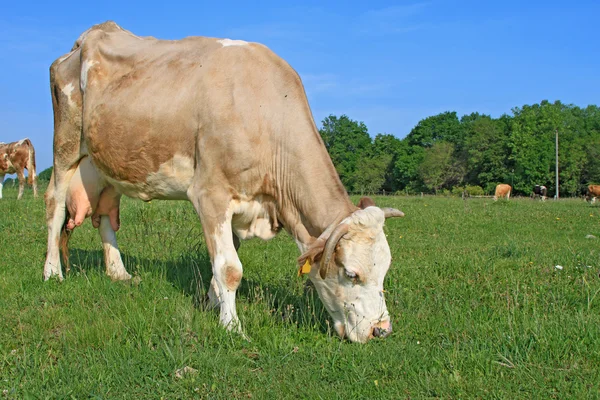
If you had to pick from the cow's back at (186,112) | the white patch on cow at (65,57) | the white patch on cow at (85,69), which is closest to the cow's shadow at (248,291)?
the cow's back at (186,112)

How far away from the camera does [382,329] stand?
4484 millimetres

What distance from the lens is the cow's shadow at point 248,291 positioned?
5.06m

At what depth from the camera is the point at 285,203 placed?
17.2ft

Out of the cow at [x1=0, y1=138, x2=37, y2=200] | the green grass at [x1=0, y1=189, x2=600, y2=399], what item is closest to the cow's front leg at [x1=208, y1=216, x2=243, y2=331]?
the green grass at [x1=0, y1=189, x2=600, y2=399]

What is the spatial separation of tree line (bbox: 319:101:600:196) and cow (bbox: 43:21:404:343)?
5582cm

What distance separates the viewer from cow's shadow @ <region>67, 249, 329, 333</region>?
5.06 metres

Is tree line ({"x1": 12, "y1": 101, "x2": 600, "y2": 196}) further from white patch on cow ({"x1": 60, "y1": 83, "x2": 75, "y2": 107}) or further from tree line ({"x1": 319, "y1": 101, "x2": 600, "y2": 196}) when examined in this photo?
white patch on cow ({"x1": 60, "y1": 83, "x2": 75, "y2": 107})

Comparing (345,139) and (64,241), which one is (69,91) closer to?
(64,241)

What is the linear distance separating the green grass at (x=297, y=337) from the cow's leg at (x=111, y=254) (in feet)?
1.07

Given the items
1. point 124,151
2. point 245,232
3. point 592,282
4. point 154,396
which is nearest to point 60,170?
point 124,151

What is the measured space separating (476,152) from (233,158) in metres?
82.2

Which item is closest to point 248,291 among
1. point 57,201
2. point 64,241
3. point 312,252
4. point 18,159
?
point 312,252

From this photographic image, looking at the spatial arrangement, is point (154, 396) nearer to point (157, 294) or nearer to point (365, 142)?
point (157, 294)

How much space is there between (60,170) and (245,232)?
3064 mm
